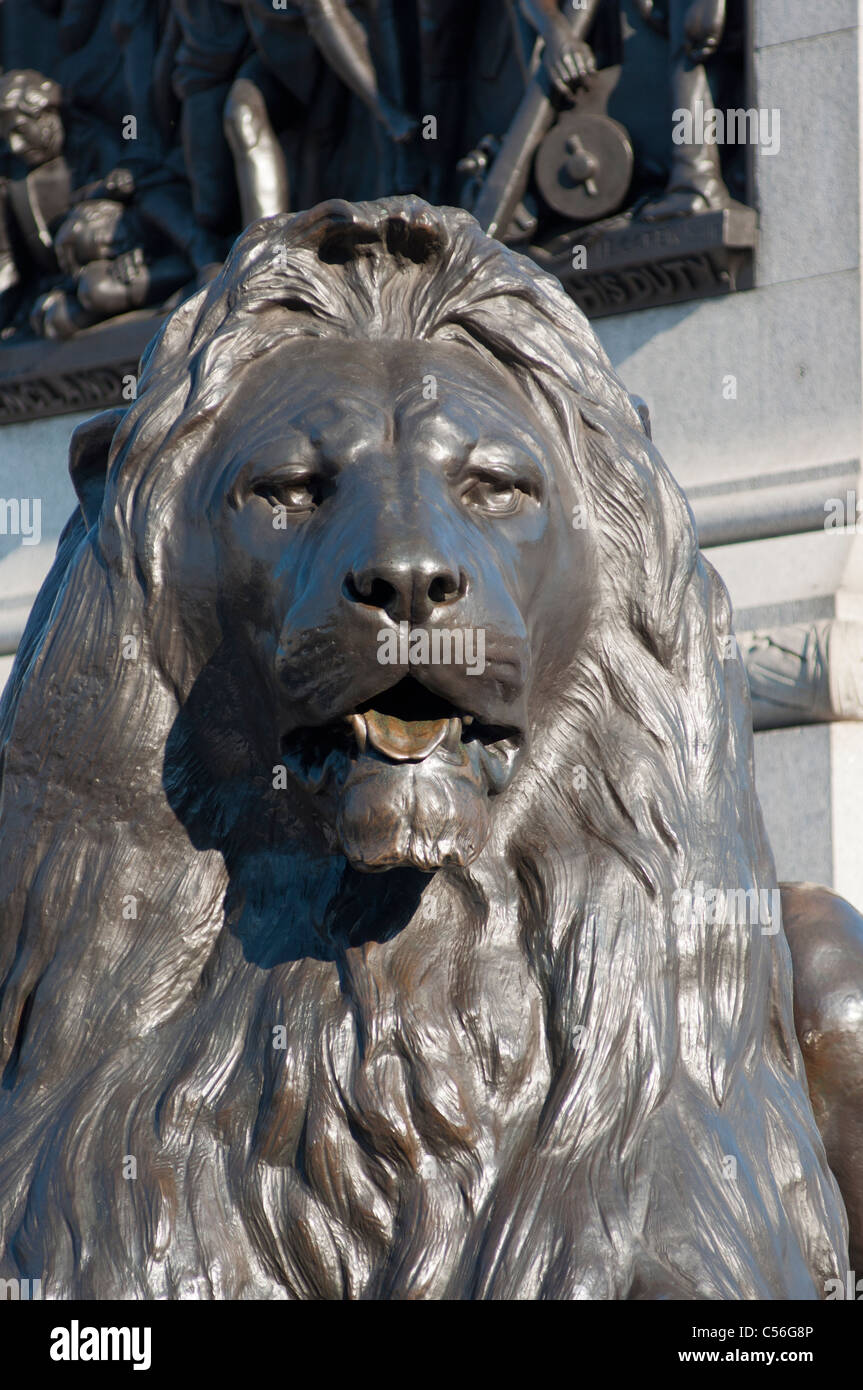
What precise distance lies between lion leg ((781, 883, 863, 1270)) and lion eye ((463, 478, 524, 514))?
0.63 metres

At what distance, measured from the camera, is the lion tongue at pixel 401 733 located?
6.93 feet

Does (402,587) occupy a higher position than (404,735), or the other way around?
(402,587)

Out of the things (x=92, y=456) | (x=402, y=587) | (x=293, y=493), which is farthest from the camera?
(x=92, y=456)

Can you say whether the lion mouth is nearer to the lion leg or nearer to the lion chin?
the lion chin

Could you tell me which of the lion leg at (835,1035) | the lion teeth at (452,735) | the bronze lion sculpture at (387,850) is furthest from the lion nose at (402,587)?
the lion leg at (835,1035)

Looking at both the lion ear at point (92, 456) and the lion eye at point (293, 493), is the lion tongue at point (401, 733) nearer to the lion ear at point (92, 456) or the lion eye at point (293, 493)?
the lion eye at point (293, 493)

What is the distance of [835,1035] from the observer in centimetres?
253

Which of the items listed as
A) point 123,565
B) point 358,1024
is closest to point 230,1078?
point 358,1024

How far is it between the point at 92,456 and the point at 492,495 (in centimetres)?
46

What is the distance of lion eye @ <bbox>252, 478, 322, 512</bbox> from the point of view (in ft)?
7.29

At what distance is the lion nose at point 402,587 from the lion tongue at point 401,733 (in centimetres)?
11

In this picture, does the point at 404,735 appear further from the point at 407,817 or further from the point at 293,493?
the point at 293,493

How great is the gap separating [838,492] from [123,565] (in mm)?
3004

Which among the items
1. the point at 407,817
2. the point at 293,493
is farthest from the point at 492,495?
the point at 407,817
